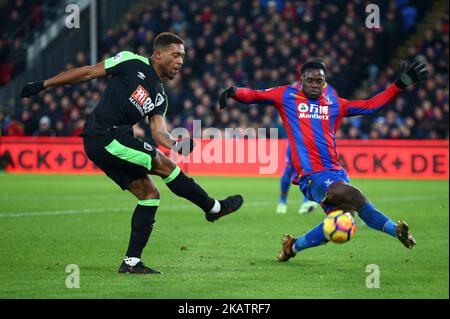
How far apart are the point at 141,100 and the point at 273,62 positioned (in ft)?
56.7

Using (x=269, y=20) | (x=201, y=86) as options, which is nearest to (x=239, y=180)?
(x=201, y=86)

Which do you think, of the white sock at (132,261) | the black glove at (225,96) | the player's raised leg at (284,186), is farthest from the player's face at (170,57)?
the player's raised leg at (284,186)

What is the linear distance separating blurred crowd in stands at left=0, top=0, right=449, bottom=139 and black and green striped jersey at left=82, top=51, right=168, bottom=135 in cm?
1448

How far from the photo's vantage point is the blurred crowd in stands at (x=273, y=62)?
76.4ft

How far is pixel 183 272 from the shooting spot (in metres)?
8.11

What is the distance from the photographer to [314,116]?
341 inches

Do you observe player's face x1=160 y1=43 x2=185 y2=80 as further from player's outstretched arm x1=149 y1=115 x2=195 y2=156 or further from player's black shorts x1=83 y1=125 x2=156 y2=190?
player's black shorts x1=83 y1=125 x2=156 y2=190

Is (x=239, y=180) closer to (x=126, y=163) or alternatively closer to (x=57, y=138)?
(x=57, y=138)

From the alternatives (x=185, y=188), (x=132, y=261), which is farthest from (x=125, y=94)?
(x=132, y=261)

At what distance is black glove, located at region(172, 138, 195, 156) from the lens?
7.50 metres

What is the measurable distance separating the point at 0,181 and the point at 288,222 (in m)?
9.78

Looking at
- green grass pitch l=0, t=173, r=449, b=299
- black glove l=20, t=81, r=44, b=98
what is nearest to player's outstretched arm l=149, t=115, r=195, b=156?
black glove l=20, t=81, r=44, b=98

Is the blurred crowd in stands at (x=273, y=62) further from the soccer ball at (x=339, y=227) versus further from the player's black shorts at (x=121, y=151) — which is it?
the player's black shorts at (x=121, y=151)
